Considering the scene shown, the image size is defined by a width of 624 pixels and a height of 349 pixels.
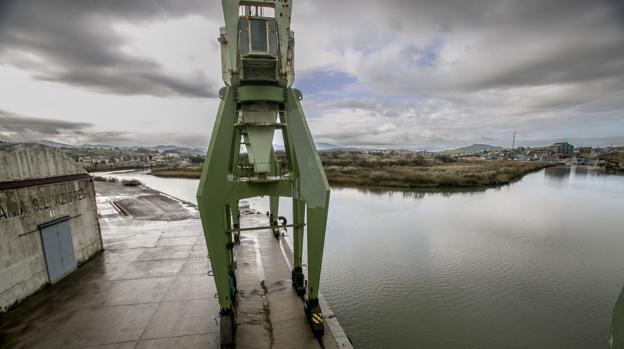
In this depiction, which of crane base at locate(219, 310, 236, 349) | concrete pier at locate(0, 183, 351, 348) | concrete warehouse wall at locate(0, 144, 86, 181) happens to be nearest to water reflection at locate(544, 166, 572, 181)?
concrete pier at locate(0, 183, 351, 348)

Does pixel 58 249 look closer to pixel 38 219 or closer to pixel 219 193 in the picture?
pixel 38 219

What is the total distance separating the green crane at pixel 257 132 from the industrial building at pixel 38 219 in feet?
22.5

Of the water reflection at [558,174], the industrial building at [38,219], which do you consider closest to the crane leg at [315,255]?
the industrial building at [38,219]

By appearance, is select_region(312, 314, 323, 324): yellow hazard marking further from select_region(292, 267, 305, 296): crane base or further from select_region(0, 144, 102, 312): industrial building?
select_region(0, 144, 102, 312): industrial building

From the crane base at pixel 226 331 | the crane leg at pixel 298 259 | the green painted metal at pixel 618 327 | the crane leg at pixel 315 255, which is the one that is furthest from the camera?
the crane leg at pixel 298 259

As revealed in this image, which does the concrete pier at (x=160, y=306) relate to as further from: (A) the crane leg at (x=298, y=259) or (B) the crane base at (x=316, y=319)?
(A) the crane leg at (x=298, y=259)

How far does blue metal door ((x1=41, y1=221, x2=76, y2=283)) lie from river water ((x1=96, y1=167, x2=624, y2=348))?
1035 centimetres

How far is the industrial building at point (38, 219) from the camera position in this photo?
7949 millimetres

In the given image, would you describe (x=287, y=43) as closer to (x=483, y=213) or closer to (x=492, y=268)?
Result: (x=492, y=268)

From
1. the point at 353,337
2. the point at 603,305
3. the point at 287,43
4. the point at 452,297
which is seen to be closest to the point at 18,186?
the point at 287,43

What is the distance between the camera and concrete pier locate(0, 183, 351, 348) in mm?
7055

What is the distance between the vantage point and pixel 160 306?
855cm

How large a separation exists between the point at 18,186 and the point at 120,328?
566 cm

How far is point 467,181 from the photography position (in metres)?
38.9
